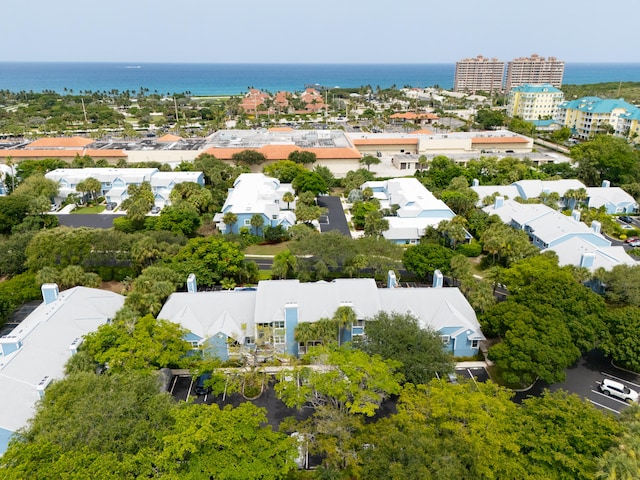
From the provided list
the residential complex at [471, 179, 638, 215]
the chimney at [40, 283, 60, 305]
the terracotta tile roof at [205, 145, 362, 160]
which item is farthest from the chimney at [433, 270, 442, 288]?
the terracotta tile roof at [205, 145, 362, 160]

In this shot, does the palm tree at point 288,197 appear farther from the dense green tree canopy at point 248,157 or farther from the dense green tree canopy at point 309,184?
the dense green tree canopy at point 248,157

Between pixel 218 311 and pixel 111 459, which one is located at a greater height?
pixel 111 459

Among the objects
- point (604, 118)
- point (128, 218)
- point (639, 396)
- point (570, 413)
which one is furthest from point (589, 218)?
point (604, 118)

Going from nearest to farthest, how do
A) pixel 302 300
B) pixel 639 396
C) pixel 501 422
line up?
pixel 501 422, pixel 639 396, pixel 302 300

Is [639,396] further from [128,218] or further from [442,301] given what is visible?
[128,218]

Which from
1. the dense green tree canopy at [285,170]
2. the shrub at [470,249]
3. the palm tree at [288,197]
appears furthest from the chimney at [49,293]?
the dense green tree canopy at [285,170]

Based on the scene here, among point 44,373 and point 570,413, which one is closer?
point 570,413
